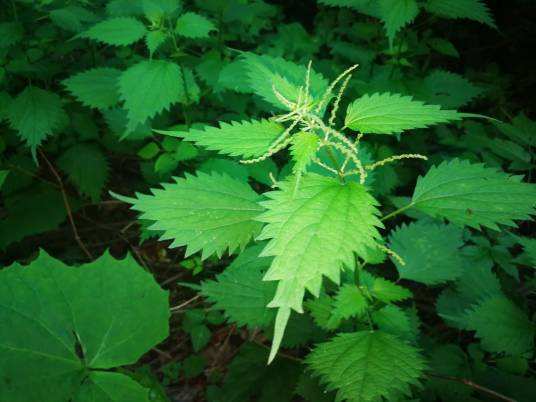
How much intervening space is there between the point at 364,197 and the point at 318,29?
9.03 feet

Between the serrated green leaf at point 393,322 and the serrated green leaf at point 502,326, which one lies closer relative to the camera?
the serrated green leaf at point 393,322

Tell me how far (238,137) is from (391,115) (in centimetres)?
48

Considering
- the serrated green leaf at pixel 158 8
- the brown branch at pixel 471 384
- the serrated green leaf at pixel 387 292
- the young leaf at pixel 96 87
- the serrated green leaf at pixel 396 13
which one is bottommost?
the brown branch at pixel 471 384

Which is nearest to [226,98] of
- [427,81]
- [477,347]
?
[427,81]

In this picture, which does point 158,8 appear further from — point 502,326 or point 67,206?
point 502,326

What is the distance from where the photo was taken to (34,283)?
4.92ft

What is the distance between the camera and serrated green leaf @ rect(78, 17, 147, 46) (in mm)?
2064

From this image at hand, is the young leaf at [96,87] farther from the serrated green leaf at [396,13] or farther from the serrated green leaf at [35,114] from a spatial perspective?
the serrated green leaf at [396,13]

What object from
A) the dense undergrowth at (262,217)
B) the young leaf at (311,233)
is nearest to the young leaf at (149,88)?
the dense undergrowth at (262,217)

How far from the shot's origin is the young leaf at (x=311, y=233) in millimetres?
894

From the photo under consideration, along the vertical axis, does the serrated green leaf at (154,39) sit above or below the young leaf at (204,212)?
above

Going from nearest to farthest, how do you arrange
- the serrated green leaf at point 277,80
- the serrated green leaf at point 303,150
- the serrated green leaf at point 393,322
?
the serrated green leaf at point 303,150, the serrated green leaf at point 277,80, the serrated green leaf at point 393,322

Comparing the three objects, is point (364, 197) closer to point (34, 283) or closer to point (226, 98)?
point (34, 283)

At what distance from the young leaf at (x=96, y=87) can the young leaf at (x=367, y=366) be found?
1.87 metres
